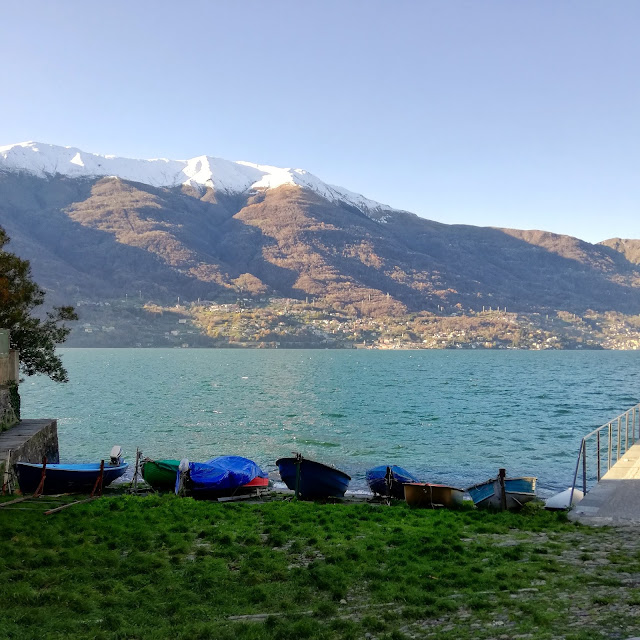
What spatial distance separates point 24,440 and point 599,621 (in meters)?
22.2

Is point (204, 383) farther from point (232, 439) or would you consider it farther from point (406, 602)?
point (406, 602)

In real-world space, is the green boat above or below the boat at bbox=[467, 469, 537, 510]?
below

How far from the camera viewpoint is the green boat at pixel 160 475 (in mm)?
24109

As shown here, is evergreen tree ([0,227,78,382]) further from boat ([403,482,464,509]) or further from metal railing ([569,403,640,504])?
→ metal railing ([569,403,640,504])

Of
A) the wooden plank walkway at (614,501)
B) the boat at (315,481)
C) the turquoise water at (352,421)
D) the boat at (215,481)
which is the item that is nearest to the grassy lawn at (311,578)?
the wooden plank walkway at (614,501)

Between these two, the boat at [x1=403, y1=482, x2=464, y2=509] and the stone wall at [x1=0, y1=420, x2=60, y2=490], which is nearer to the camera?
the boat at [x1=403, y1=482, x2=464, y2=509]

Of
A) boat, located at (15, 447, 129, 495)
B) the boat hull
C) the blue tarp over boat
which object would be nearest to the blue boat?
the blue tarp over boat

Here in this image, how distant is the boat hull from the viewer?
21375mm

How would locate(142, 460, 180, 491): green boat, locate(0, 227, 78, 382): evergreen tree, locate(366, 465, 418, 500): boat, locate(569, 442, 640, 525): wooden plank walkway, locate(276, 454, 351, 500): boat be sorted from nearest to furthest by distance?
locate(569, 442, 640, 525): wooden plank walkway < locate(366, 465, 418, 500): boat < locate(276, 454, 351, 500): boat < locate(142, 460, 180, 491): green boat < locate(0, 227, 78, 382): evergreen tree

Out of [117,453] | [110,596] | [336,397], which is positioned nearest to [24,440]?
[117,453]

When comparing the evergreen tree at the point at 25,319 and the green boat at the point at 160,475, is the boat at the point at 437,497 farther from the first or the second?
the evergreen tree at the point at 25,319

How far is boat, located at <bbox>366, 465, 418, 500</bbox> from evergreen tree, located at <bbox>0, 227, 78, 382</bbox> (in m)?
19.0

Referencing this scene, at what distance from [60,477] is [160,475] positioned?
12.0 ft

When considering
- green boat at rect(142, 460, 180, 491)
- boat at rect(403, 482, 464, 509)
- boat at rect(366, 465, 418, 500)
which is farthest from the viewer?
green boat at rect(142, 460, 180, 491)
